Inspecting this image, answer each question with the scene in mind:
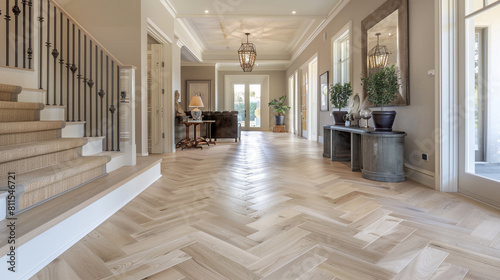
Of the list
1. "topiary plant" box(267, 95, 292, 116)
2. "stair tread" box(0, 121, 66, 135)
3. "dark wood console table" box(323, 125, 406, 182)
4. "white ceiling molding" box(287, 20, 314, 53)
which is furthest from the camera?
"topiary plant" box(267, 95, 292, 116)

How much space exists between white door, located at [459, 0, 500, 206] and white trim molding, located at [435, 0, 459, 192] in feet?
0.18

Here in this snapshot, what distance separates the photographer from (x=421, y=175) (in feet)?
10.6

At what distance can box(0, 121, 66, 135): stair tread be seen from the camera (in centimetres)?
205

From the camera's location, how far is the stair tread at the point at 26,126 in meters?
2.05

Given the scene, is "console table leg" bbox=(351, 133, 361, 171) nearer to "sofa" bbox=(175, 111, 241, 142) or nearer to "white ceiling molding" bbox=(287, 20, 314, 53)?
"white ceiling molding" bbox=(287, 20, 314, 53)

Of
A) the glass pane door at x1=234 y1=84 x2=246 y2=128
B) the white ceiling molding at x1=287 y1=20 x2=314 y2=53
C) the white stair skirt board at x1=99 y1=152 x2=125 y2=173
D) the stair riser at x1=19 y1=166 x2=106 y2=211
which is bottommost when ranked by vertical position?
the stair riser at x1=19 y1=166 x2=106 y2=211

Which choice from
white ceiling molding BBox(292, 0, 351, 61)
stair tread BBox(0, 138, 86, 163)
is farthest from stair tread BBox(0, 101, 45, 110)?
white ceiling molding BBox(292, 0, 351, 61)

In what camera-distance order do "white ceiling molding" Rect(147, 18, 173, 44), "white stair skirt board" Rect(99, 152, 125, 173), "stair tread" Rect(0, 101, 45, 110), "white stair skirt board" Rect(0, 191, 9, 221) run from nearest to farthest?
"white stair skirt board" Rect(0, 191, 9, 221) → "stair tread" Rect(0, 101, 45, 110) → "white stair skirt board" Rect(99, 152, 125, 173) → "white ceiling molding" Rect(147, 18, 173, 44)

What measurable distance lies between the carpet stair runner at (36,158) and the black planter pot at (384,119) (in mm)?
2987

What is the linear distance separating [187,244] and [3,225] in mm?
909

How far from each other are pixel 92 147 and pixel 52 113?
0.75m

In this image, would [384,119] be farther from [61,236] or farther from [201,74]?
[201,74]

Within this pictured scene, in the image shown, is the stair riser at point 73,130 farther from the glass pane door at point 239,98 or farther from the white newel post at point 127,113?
the glass pane door at point 239,98

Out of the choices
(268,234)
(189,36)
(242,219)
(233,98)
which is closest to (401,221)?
(268,234)
